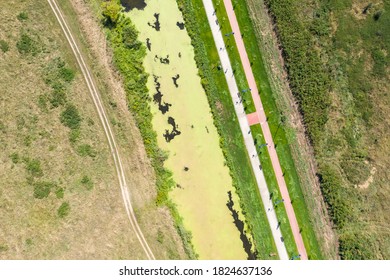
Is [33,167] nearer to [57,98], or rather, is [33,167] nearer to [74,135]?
[74,135]

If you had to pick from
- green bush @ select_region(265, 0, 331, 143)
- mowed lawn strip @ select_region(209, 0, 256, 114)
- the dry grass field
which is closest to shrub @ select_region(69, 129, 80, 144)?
the dry grass field

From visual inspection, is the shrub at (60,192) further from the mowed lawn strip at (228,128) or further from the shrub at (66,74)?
the mowed lawn strip at (228,128)

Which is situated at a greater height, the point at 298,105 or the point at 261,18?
the point at 261,18

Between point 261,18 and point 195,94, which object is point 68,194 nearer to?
point 195,94

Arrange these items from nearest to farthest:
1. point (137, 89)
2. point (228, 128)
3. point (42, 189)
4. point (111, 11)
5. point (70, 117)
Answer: point (42, 189) < point (70, 117) < point (111, 11) < point (137, 89) < point (228, 128)

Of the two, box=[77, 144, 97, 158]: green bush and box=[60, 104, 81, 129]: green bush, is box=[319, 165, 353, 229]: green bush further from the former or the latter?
box=[60, 104, 81, 129]: green bush

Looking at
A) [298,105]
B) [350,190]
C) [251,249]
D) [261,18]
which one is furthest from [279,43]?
[251,249]

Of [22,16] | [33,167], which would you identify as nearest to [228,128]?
[33,167]
